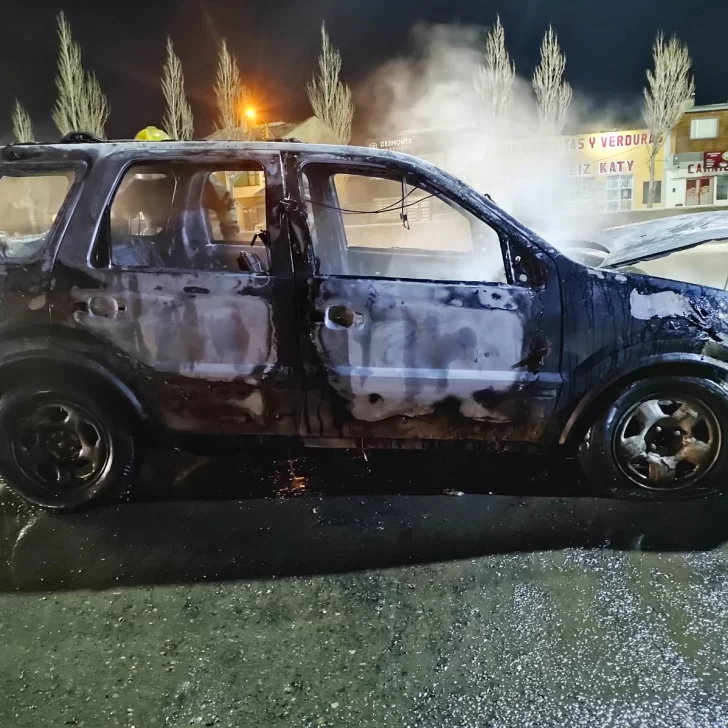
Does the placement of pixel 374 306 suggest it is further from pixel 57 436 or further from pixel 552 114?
pixel 552 114

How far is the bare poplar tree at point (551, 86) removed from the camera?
2795cm

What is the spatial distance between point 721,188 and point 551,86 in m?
10.2

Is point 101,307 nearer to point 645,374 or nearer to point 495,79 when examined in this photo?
point 645,374

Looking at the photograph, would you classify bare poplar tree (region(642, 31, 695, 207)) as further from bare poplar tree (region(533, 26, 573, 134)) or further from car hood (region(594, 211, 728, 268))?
car hood (region(594, 211, 728, 268))

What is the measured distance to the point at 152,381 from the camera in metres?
3.09

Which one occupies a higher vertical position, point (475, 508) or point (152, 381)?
point (152, 381)

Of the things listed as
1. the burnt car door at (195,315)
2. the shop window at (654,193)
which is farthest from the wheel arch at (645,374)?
the shop window at (654,193)

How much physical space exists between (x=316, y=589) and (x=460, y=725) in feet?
2.85

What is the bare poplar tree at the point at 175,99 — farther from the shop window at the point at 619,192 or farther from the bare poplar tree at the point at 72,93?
the shop window at the point at 619,192

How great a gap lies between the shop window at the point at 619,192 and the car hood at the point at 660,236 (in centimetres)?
2890

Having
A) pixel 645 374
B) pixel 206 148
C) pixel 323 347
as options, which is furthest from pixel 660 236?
pixel 206 148

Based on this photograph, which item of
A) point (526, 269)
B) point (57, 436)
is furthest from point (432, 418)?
point (57, 436)

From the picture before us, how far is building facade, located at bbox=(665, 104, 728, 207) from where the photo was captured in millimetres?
30000

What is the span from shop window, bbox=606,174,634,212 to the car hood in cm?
2890
